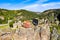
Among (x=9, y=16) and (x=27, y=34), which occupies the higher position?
(x=27, y=34)

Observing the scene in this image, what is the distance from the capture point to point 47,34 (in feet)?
47.0

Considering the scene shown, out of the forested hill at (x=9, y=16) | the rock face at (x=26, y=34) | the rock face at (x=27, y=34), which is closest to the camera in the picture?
the rock face at (x=27, y=34)

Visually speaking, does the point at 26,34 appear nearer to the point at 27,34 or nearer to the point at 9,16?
the point at 27,34

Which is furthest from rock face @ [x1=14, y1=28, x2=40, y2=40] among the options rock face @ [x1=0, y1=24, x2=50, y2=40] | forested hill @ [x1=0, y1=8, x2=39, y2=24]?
forested hill @ [x1=0, y1=8, x2=39, y2=24]

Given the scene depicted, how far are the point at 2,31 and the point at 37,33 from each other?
10.9ft

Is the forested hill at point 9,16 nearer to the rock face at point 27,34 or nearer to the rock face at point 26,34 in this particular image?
the rock face at point 27,34

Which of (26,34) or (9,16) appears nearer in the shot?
(26,34)

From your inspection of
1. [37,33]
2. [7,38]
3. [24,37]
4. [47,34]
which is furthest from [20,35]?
[47,34]

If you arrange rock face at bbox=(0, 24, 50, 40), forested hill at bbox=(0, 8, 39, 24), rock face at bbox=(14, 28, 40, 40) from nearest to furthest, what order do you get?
rock face at bbox=(0, 24, 50, 40) → rock face at bbox=(14, 28, 40, 40) → forested hill at bbox=(0, 8, 39, 24)

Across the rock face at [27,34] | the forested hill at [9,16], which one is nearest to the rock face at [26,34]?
the rock face at [27,34]

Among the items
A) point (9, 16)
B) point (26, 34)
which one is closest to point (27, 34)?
point (26, 34)

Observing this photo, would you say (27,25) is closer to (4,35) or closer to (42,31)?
(42,31)

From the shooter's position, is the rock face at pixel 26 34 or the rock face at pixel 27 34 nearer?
the rock face at pixel 27 34

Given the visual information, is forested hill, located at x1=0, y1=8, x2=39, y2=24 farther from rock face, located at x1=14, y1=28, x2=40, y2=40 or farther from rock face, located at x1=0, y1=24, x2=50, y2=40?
rock face, located at x1=14, y1=28, x2=40, y2=40
